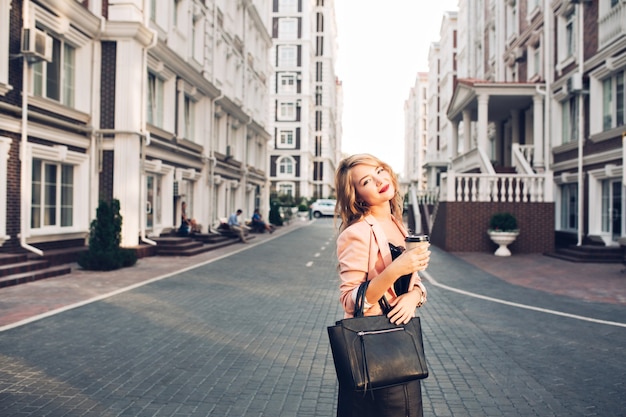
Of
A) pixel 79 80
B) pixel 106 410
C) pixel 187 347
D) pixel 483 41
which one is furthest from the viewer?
pixel 483 41

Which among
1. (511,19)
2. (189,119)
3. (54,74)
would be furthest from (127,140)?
(511,19)

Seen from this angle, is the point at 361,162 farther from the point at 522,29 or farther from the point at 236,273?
the point at 522,29

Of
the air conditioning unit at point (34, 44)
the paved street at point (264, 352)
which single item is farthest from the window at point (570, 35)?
the air conditioning unit at point (34, 44)

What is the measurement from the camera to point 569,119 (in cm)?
2053

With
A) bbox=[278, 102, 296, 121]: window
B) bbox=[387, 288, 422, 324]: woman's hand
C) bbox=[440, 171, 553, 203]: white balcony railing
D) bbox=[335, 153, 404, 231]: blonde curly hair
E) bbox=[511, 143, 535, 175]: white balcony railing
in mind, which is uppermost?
bbox=[278, 102, 296, 121]: window

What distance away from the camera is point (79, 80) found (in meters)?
15.4

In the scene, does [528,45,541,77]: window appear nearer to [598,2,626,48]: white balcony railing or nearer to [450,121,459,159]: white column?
[450,121,459,159]: white column

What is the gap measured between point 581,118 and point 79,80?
15.3 meters

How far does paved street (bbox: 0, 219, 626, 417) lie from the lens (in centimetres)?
459

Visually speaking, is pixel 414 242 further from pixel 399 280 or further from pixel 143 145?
pixel 143 145

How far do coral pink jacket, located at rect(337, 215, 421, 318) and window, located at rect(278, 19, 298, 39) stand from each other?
70.3 m

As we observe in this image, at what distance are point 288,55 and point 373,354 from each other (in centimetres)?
7037

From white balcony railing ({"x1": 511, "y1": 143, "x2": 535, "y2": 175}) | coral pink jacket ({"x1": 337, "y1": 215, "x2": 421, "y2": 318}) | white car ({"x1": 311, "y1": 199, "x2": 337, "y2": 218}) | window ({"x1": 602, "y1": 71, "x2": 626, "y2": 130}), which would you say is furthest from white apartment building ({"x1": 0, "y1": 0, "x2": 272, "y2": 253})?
white car ({"x1": 311, "y1": 199, "x2": 337, "y2": 218})

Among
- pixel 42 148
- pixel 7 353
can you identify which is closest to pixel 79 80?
pixel 42 148
